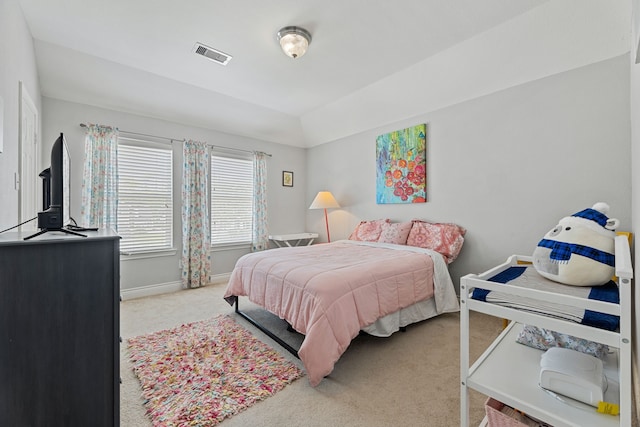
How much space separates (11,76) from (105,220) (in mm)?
1936

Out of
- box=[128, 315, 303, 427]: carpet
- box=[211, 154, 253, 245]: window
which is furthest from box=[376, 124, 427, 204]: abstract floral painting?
box=[128, 315, 303, 427]: carpet

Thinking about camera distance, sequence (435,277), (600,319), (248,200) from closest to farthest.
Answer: (600,319), (435,277), (248,200)

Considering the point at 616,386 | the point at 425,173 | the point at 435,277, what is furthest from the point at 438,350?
the point at 425,173

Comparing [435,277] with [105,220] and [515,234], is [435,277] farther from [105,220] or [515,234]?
[105,220]

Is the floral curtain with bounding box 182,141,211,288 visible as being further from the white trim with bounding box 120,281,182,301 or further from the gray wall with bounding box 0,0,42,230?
the gray wall with bounding box 0,0,42,230

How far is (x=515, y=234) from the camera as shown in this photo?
285 centimetres

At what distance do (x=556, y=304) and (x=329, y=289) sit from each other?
1.22 meters

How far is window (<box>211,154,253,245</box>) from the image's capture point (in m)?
4.36

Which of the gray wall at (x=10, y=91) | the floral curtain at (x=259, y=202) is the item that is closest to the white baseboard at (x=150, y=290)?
the floral curtain at (x=259, y=202)

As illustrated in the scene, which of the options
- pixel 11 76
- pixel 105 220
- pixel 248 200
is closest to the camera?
pixel 11 76

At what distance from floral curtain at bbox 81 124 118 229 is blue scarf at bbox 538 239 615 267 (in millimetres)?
4074

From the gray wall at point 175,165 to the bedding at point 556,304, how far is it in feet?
12.9

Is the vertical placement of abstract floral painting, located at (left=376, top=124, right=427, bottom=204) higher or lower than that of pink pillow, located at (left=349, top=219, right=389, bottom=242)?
higher

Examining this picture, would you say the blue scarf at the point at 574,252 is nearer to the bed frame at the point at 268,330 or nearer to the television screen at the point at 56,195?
the bed frame at the point at 268,330
